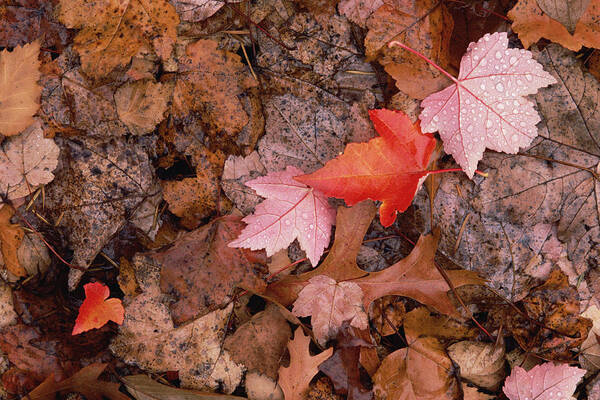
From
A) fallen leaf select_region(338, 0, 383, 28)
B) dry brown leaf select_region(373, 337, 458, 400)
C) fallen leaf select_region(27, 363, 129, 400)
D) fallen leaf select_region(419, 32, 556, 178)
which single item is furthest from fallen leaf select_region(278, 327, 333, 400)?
fallen leaf select_region(338, 0, 383, 28)

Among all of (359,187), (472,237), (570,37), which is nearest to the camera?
(359,187)

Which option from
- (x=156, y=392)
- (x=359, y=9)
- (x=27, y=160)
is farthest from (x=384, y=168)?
(x=27, y=160)

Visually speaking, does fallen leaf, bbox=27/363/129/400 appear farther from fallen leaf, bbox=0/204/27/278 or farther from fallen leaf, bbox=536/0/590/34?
fallen leaf, bbox=536/0/590/34

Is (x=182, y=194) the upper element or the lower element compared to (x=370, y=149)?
lower

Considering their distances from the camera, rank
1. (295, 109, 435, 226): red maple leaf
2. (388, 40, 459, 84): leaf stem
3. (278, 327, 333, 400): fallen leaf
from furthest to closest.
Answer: (278, 327, 333, 400): fallen leaf
(388, 40, 459, 84): leaf stem
(295, 109, 435, 226): red maple leaf

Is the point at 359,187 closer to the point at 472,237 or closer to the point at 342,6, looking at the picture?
the point at 472,237

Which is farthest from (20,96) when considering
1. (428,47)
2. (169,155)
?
(428,47)
